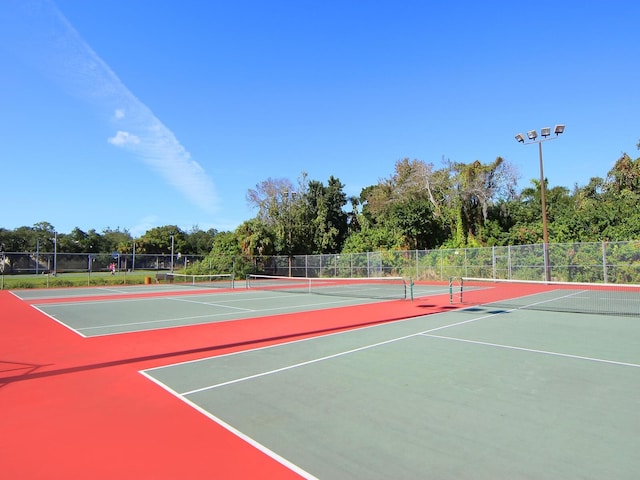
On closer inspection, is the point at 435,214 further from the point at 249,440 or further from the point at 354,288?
the point at 249,440

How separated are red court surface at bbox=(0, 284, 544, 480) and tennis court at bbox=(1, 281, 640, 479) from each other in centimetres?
6

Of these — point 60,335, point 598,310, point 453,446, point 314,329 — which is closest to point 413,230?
point 598,310

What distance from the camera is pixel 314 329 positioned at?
10.4 metres

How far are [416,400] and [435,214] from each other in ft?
132

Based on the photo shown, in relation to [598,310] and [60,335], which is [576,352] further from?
[60,335]

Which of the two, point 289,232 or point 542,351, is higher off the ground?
point 289,232

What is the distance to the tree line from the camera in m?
32.8

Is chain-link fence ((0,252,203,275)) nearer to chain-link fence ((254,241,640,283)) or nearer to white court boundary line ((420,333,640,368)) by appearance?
chain-link fence ((254,241,640,283))

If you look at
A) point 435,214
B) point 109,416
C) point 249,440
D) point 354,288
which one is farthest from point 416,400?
point 435,214

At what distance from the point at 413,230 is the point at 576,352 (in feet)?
111

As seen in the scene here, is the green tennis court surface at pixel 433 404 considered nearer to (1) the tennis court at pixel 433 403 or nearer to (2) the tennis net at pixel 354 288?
(1) the tennis court at pixel 433 403

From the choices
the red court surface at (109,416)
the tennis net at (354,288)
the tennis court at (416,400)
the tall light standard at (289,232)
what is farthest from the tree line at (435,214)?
the red court surface at (109,416)

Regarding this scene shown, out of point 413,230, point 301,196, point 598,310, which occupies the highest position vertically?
point 301,196

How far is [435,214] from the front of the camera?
43.0m
